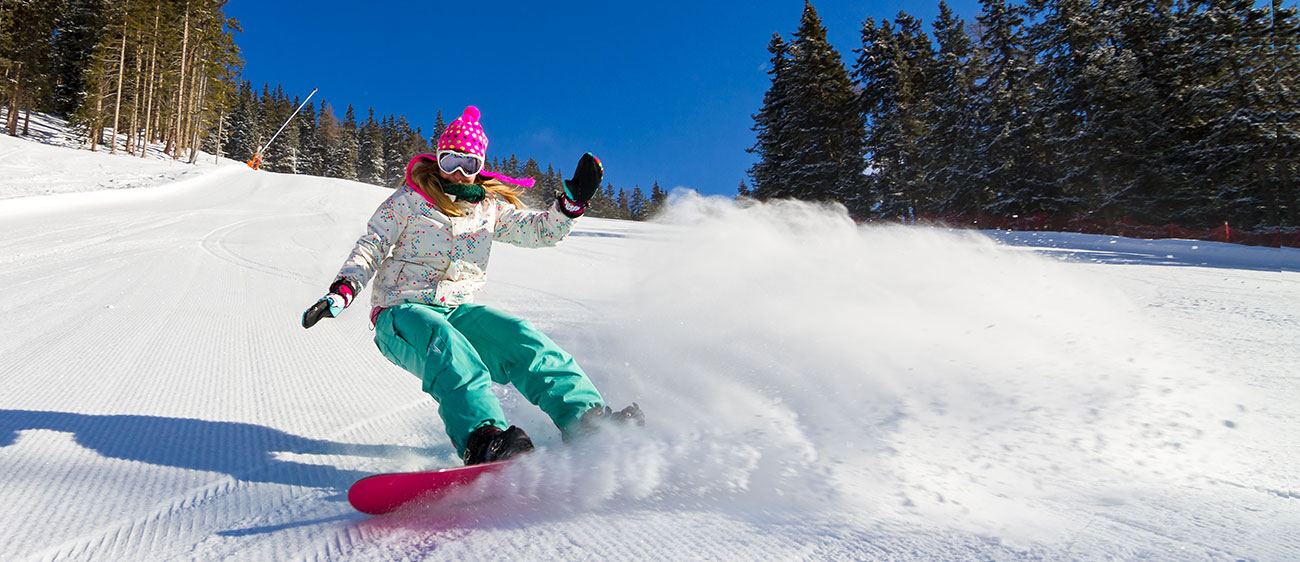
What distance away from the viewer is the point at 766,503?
4.78 feet

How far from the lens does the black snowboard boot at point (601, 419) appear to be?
73.6 inches

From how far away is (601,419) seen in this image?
190 cm

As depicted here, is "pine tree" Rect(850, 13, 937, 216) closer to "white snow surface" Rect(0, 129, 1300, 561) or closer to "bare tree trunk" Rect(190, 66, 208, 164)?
"white snow surface" Rect(0, 129, 1300, 561)

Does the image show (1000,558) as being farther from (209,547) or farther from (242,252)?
(242,252)

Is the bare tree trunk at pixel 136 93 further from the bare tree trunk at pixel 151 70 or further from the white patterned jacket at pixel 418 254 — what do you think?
the white patterned jacket at pixel 418 254

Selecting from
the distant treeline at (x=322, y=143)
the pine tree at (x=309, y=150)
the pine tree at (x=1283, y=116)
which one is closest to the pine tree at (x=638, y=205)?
the distant treeline at (x=322, y=143)

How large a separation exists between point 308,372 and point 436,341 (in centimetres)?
148

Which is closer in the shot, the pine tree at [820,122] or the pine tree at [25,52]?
the pine tree at [820,122]

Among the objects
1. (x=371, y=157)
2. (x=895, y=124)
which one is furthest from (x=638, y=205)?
(x=895, y=124)

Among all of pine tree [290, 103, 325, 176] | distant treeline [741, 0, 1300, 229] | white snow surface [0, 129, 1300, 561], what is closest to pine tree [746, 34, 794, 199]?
distant treeline [741, 0, 1300, 229]

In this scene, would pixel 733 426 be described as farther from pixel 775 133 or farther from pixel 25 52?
pixel 25 52

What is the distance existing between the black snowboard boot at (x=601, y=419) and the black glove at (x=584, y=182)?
872 mm

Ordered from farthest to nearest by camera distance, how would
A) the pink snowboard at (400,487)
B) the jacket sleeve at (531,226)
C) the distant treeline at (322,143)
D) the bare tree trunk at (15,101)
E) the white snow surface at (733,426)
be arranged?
the distant treeline at (322,143) < the bare tree trunk at (15,101) < the jacket sleeve at (531,226) < the pink snowboard at (400,487) < the white snow surface at (733,426)

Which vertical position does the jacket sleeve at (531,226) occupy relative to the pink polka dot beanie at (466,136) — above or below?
below
